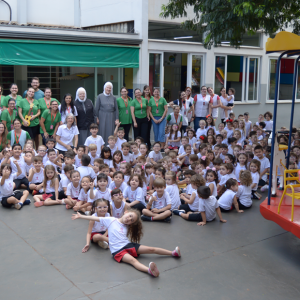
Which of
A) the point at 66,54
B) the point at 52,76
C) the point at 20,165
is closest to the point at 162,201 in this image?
the point at 20,165

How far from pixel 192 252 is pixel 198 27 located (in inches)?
284

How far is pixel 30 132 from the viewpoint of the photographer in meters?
9.99

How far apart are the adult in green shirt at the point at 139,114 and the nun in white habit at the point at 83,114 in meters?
1.35

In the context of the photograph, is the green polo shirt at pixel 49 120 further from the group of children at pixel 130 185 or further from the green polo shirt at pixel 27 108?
the group of children at pixel 130 185

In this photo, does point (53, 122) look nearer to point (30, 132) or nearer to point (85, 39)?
point (30, 132)

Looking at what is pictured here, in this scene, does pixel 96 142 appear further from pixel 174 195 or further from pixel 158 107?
pixel 174 195

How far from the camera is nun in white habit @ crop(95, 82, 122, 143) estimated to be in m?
10.6

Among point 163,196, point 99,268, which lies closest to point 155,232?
point 163,196

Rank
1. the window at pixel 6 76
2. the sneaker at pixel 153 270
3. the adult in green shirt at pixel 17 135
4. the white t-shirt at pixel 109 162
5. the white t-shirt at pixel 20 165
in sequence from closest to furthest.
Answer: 1. the sneaker at pixel 153 270
2. the white t-shirt at pixel 20 165
3. the white t-shirt at pixel 109 162
4. the adult in green shirt at pixel 17 135
5. the window at pixel 6 76

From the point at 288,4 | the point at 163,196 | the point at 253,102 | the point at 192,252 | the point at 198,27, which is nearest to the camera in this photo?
the point at 192,252

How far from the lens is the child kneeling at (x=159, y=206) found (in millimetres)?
6699

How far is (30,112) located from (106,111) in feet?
6.50

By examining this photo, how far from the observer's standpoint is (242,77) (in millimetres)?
17125

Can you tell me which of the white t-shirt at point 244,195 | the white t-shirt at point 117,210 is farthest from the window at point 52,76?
the white t-shirt at point 117,210
